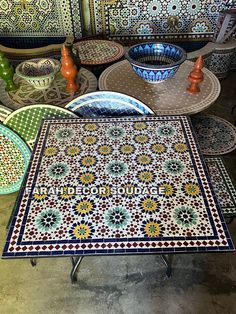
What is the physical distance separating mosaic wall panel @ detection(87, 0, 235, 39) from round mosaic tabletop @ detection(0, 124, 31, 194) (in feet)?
7.50

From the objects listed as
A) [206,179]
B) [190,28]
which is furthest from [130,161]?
[190,28]

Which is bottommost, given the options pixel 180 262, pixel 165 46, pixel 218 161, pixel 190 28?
pixel 180 262

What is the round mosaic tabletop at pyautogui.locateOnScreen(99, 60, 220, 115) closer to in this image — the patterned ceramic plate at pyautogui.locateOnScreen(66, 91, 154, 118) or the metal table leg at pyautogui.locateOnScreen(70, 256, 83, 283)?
the patterned ceramic plate at pyautogui.locateOnScreen(66, 91, 154, 118)

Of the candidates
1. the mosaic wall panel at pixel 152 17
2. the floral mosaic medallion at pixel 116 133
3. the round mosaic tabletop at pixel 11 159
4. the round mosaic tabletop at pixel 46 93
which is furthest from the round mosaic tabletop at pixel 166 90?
the mosaic wall panel at pixel 152 17

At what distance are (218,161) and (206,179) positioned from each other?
0.83m

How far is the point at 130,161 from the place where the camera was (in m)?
1.46

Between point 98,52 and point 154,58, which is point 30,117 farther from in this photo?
point 98,52

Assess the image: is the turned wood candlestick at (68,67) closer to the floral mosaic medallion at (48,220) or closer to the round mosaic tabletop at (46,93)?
the round mosaic tabletop at (46,93)

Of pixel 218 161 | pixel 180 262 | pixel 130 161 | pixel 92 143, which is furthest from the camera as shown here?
pixel 218 161

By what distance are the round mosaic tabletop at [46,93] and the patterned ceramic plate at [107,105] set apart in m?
0.35

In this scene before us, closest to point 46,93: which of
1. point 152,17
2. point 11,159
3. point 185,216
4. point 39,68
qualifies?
point 39,68

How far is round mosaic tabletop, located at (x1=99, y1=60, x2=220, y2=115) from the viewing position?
80.4 inches

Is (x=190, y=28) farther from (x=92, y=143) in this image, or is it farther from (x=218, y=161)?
(x=92, y=143)

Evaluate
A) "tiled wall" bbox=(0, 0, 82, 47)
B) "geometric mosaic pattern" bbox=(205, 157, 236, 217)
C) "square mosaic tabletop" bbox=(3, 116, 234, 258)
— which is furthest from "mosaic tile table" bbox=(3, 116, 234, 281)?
"tiled wall" bbox=(0, 0, 82, 47)
